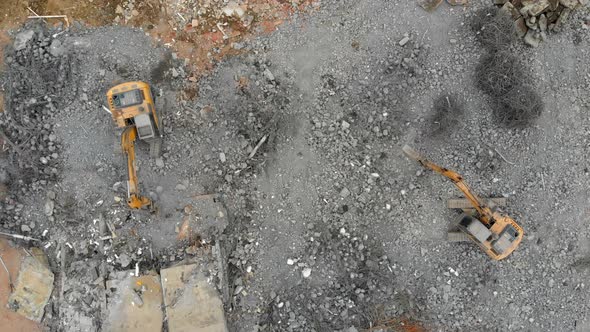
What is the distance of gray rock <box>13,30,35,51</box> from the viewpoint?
1234 cm

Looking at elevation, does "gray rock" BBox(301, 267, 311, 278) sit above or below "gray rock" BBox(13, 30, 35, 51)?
below

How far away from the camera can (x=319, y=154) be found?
40.3 feet

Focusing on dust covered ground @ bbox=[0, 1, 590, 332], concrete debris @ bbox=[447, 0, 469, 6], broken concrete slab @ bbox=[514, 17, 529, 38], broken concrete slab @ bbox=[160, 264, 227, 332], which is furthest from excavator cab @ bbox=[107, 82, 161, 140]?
broken concrete slab @ bbox=[514, 17, 529, 38]

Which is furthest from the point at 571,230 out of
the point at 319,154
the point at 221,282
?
the point at 221,282

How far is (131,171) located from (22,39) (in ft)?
14.6

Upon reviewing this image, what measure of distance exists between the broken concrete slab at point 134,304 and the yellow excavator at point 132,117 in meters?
1.87

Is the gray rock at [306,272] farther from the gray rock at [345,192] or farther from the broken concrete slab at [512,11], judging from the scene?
the broken concrete slab at [512,11]

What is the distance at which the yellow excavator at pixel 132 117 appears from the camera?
37.2 ft

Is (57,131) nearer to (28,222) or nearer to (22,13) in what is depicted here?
(28,222)

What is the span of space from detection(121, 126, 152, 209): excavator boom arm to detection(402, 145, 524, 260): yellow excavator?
668cm

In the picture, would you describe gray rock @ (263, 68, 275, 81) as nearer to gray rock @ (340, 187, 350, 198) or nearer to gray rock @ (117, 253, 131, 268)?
gray rock @ (340, 187, 350, 198)

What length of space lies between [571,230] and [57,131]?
12.6 m

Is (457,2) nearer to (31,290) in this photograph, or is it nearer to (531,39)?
(531,39)

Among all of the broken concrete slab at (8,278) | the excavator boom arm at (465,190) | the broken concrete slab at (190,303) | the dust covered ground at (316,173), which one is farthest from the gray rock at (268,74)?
the broken concrete slab at (8,278)
